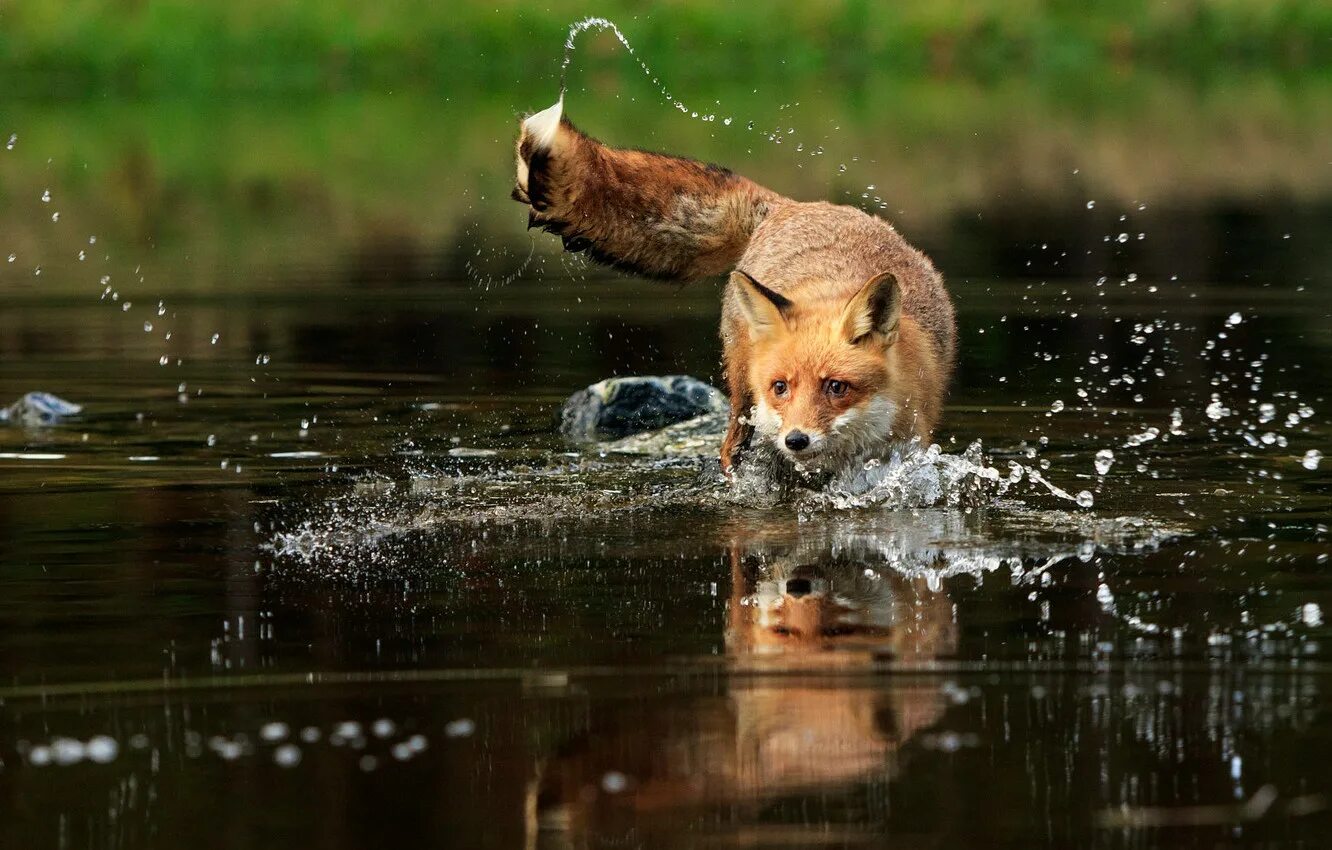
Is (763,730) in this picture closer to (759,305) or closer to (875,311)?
(875,311)

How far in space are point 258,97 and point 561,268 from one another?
949 inches

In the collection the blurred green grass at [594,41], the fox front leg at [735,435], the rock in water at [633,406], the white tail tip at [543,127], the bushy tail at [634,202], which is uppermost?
the blurred green grass at [594,41]

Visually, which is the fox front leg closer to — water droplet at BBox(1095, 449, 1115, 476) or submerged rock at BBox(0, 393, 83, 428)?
water droplet at BBox(1095, 449, 1115, 476)

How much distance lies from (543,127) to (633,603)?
3.47 meters

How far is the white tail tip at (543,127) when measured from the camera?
896cm

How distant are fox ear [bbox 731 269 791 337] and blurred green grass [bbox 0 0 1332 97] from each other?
105ft

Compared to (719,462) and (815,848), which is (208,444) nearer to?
A: (719,462)

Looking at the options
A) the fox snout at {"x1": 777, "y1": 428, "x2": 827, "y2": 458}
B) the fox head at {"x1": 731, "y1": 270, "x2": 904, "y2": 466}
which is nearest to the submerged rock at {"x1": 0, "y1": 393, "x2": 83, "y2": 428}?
the fox head at {"x1": 731, "y1": 270, "x2": 904, "y2": 466}

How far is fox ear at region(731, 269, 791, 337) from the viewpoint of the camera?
26.6ft

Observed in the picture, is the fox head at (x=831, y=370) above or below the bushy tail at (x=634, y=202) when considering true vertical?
below

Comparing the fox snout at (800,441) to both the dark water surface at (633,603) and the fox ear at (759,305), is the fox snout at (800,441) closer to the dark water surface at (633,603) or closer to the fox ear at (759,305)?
the dark water surface at (633,603)

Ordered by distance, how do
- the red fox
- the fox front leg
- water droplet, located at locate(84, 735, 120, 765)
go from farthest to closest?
the fox front leg → the red fox → water droplet, located at locate(84, 735, 120, 765)

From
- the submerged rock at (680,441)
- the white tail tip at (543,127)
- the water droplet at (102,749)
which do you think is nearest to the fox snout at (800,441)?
the submerged rock at (680,441)

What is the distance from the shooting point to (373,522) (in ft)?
25.4
